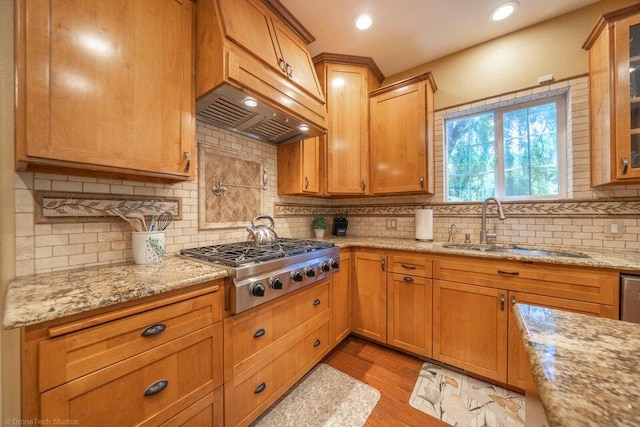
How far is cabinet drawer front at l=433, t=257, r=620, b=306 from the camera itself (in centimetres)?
135

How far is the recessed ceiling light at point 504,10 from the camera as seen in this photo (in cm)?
181

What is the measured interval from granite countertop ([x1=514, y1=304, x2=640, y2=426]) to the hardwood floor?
120 centimetres

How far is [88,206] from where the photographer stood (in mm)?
1253

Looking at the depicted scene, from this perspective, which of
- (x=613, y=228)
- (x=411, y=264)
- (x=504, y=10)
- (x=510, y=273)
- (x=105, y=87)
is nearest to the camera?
(x=105, y=87)

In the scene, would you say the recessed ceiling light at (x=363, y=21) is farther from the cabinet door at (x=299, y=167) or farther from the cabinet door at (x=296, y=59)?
the cabinet door at (x=299, y=167)

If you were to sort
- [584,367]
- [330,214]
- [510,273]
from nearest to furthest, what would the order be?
[584,367] < [510,273] < [330,214]

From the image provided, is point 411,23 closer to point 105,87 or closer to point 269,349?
point 105,87

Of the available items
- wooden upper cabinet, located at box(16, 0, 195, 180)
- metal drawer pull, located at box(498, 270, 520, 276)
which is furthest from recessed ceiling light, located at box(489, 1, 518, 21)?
wooden upper cabinet, located at box(16, 0, 195, 180)

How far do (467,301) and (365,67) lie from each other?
7.83 ft

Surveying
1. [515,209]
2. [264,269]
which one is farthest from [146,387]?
[515,209]

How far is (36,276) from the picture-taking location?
1.09 meters

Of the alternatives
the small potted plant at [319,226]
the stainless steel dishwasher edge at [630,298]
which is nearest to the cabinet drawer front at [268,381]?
the small potted plant at [319,226]

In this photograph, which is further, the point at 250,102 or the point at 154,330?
the point at 250,102

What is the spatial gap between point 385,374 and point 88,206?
2.23m
